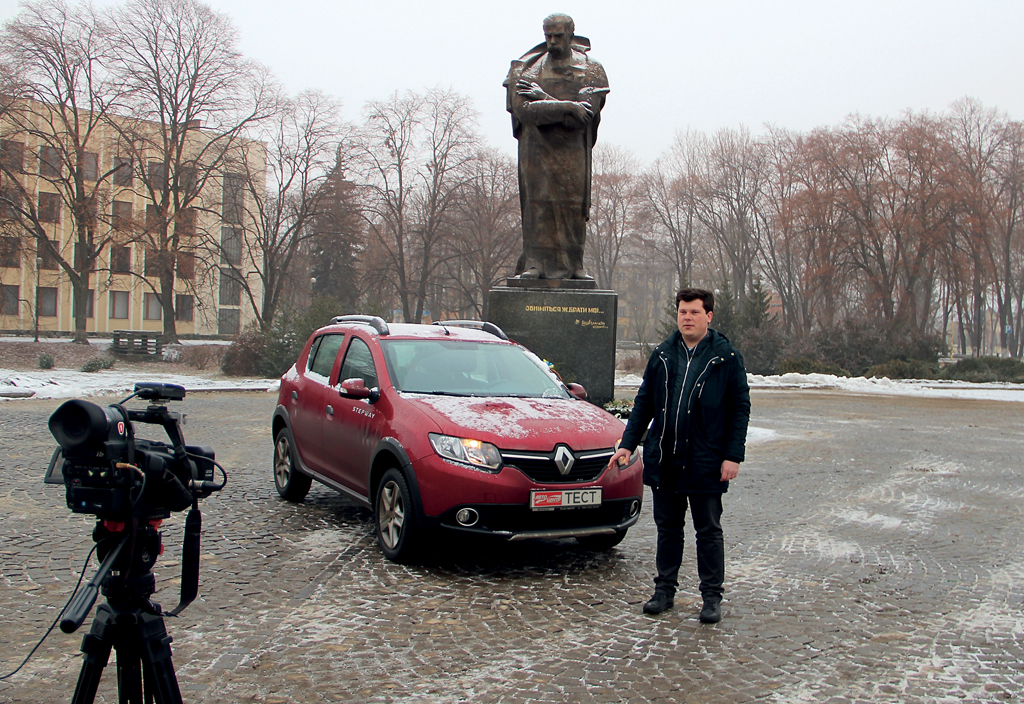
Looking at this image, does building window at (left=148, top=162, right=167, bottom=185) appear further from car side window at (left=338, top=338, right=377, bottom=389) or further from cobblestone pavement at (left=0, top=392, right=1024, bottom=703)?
car side window at (left=338, top=338, right=377, bottom=389)

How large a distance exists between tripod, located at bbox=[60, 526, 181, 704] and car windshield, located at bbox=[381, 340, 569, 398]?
383 centimetres

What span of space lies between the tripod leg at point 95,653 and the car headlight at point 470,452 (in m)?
3.09

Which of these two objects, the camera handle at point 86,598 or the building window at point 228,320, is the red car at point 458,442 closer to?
the camera handle at point 86,598

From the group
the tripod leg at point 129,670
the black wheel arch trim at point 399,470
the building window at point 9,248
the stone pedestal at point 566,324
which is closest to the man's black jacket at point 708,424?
the black wheel arch trim at point 399,470

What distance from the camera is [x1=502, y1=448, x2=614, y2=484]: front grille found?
552cm

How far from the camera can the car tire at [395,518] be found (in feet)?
18.4

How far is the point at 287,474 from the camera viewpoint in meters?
7.88

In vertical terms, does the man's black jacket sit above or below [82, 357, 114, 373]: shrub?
above

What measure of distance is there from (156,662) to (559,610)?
2.74 metres

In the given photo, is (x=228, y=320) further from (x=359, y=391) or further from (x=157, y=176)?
(x=359, y=391)

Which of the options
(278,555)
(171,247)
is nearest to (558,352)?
(278,555)

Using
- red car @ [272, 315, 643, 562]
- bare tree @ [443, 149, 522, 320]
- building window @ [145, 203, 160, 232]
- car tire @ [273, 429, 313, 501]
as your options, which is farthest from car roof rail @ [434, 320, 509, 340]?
bare tree @ [443, 149, 522, 320]

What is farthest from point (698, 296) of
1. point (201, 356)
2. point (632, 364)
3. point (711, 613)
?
point (201, 356)

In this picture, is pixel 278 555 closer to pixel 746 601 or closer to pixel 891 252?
pixel 746 601
